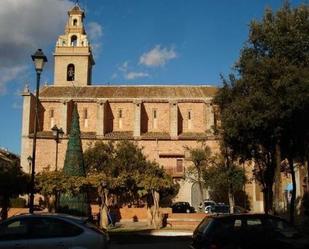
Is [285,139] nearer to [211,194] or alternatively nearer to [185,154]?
[211,194]

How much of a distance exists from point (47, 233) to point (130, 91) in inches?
2504

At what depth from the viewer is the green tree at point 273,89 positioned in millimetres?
20188

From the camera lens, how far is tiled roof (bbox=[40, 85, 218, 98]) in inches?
2852

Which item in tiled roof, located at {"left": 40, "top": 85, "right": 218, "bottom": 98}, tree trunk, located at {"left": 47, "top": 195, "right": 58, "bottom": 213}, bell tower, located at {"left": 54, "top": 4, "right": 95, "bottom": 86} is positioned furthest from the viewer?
bell tower, located at {"left": 54, "top": 4, "right": 95, "bottom": 86}

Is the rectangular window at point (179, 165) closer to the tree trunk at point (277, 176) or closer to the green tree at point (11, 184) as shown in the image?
the green tree at point (11, 184)

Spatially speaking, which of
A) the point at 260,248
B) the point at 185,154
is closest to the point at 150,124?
the point at 185,154

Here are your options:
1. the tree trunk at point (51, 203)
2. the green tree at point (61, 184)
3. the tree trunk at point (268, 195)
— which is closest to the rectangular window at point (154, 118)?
the tree trunk at point (51, 203)

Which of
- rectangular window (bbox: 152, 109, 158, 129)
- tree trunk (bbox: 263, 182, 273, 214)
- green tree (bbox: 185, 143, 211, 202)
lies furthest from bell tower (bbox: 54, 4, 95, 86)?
tree trunk (bbox: 263, 182, 273, 214)

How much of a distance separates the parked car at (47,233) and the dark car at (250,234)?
2.56 metres

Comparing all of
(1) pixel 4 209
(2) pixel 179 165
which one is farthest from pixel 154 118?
(1) pixel 4 209

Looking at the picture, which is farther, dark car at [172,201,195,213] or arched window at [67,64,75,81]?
arched window at [67,64,75,81]

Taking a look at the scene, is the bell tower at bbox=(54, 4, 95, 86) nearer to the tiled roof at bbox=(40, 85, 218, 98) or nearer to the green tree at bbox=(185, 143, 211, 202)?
→ the tiled roof at bbox=(40, 85, 218, 98)

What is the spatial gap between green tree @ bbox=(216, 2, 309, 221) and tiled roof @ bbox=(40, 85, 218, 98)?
161 ft

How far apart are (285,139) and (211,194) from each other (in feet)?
134
